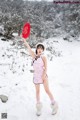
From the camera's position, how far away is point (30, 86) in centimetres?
930

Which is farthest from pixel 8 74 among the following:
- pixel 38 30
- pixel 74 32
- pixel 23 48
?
pixel 74 32

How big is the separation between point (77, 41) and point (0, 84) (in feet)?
55.6

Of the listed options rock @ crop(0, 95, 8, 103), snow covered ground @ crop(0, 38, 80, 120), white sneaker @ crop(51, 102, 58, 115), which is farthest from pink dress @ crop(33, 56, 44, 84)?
rock @ crop(0, 95, 8, 103)

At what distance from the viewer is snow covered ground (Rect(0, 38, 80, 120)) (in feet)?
23.9

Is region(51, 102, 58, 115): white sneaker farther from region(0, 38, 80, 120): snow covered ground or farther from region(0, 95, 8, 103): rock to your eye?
region(0, 95, 8, 103): rock

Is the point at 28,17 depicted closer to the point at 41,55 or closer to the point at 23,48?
the point at 23,48

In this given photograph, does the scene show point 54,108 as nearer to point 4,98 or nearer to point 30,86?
point 4,98

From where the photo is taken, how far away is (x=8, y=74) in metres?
10.2

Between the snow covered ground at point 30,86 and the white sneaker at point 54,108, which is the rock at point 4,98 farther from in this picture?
the white sneaker at point 54,108

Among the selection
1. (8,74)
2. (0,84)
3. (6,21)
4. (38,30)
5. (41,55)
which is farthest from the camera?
(38,30)

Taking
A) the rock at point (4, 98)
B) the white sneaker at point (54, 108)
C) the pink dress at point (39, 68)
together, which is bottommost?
the white sneaker at point (54, 108)

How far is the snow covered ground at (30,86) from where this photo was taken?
729 cm

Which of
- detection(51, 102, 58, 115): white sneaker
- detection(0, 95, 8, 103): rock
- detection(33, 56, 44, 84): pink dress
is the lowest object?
detection(51, 102, 58, 115): white sneaker

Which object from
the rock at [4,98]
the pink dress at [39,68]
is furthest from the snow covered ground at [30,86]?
the pink dress at [39,68]
